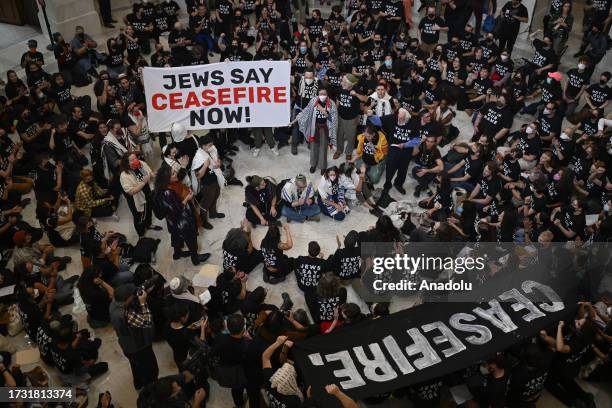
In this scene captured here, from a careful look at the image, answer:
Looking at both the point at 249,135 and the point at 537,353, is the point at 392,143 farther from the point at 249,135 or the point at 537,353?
the point at 537,353

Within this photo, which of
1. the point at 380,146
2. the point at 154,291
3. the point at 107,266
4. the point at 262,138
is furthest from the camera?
the point at 262,138

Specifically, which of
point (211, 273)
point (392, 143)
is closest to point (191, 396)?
point (211, 273)

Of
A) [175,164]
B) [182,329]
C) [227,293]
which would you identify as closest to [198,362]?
[182,329]

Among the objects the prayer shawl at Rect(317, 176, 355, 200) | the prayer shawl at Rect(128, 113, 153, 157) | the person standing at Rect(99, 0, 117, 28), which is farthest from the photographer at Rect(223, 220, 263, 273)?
the person standing at Rect(99, 0, 117, 28)

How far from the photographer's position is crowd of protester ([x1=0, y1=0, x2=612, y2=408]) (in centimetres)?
692

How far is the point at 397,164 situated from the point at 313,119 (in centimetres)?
176

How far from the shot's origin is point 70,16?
50.3 ft

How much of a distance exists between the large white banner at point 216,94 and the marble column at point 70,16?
6533 millimetres

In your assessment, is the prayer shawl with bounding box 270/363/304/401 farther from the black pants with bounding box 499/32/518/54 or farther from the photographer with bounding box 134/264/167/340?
the black pants with bounding box 499/32/518/54

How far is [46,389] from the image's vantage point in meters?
6.75

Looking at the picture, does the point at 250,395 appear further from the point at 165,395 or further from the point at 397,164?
the point at 397,164

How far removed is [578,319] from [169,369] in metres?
5.30

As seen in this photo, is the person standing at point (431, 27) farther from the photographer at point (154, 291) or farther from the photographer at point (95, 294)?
the photographer at point (95, 294)

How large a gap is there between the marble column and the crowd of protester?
1503 mm
